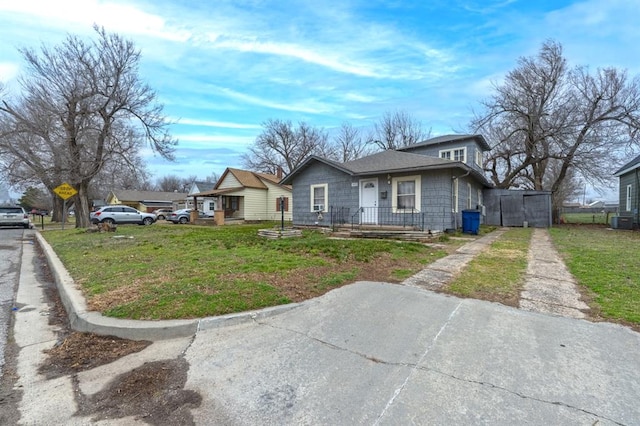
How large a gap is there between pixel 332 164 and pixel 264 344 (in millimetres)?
12526

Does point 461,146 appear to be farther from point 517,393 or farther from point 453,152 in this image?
point 517,393

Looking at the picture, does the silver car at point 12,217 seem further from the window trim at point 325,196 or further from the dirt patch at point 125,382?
the dirt patch at point 125,382

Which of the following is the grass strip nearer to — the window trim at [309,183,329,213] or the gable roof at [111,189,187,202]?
the window trim at [309,183,329,213]

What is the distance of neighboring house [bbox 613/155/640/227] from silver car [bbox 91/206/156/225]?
31.6m

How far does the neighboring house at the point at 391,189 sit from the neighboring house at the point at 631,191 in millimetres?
8494

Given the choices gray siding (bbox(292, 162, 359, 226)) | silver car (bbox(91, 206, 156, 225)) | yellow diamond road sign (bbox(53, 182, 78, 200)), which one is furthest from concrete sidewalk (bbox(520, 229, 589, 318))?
silver car (bbox(91, 206, 156, 225))

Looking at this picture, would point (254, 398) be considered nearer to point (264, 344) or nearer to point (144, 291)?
point (264, 344)

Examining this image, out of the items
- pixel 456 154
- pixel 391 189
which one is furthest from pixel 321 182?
pixel 456 154

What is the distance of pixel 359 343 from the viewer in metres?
3.26

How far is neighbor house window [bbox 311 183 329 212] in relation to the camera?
1593 centimetres

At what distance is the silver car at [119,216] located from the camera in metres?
23.3

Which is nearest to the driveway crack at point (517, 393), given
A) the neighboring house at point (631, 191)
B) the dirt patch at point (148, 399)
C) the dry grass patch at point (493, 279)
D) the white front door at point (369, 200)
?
the dirt patch at point (148, 399)

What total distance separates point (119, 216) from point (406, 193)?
21469 millimetres

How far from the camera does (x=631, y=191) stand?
61.4 ft
